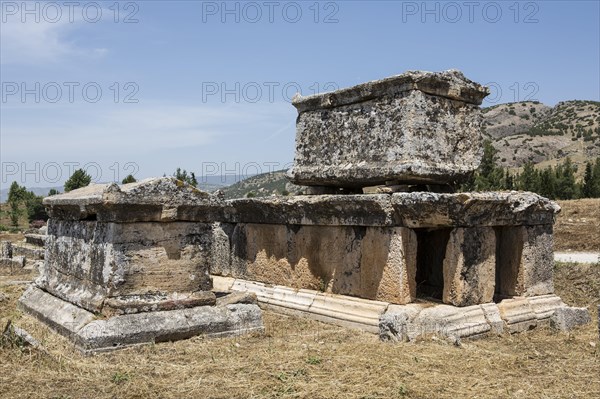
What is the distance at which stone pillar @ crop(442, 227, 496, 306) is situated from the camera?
6547mm

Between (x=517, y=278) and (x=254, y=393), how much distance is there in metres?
4.26

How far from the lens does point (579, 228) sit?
56.3 ft

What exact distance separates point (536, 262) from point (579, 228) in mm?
11131

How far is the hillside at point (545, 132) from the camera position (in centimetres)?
6635

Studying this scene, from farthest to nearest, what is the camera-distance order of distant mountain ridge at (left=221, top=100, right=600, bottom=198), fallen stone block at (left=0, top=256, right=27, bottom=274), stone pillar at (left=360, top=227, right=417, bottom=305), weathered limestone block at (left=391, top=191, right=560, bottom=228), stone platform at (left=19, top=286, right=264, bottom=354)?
distant mountain ridge at (left=221, top=100, right=600, bottom=198), fallen stone block at (left=0, top=256, right=27, bottom=274), stone pillar at (left=360, top=227, right=417, bottom=305), weathered limestone block at (left=391, top=191, right=560, bottom=228), stone platform at (left=19, top=286, right=264, bottom=354)

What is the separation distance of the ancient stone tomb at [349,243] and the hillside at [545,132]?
5176cm

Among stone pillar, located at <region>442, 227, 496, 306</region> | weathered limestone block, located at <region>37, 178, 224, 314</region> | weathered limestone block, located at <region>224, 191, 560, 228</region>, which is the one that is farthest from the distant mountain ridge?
stone pillar, located at <region>442, 227, 496, 306</region>

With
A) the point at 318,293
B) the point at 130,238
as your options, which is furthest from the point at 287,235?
the point at 130,238

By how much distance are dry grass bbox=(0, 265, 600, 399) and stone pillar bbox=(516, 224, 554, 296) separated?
1.00 meters

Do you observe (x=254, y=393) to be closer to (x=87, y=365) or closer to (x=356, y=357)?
(x=356, y=357)

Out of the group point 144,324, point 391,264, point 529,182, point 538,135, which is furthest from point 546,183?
point 538,135

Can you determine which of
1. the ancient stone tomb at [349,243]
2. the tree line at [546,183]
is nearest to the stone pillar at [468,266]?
Result: the ancient stone tomb at [349,243]

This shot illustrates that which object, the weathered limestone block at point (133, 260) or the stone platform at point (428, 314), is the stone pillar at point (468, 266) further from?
the weathered limestone block at point (133, 260)

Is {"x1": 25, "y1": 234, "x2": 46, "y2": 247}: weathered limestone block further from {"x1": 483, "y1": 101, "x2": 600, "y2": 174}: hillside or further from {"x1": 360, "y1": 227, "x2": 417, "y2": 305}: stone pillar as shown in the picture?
{"x1": 483, "y1": 101, "x2": 600, "y2": 174}: hillside
